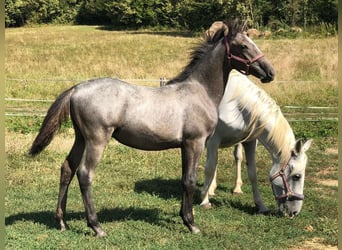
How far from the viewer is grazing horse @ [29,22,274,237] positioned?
165 inches

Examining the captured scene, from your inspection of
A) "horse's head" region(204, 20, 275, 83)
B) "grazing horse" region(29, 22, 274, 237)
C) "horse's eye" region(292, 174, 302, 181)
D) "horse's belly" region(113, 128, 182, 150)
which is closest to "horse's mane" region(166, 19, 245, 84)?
"grazing horse" region(29, 22, 274, 237)

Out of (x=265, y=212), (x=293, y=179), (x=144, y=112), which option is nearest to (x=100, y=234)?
(x=144, y=112)

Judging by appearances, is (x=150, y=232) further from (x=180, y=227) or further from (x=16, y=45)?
(x=16, y=45)

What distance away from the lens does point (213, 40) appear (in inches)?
185

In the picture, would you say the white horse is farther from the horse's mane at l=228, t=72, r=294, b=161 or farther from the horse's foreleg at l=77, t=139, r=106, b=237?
the horse's foreleg at l=77, t=139, r=106, b=237

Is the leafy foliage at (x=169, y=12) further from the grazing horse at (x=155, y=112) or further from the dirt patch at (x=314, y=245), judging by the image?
the dirt patch at (x=314, y=245)

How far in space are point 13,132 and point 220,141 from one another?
617 centimetres

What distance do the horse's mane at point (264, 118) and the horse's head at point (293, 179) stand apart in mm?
123

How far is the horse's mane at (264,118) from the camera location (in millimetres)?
5176

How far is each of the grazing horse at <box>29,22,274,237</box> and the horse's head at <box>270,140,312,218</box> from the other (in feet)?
3.49

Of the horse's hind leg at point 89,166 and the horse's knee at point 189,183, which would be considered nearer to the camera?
the horse's hind leg at point 89,166

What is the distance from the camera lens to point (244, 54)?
4.47m

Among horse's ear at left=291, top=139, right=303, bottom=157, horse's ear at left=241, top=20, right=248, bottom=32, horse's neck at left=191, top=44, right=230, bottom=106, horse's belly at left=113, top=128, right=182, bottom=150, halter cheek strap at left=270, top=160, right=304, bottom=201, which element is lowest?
halter cheek strap at left=270, top=160, right=304, bottom=201

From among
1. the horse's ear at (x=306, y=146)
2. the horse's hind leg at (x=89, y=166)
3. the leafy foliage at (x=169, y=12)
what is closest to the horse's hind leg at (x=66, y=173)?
the horse's hind leg at (x=89, y=166)
